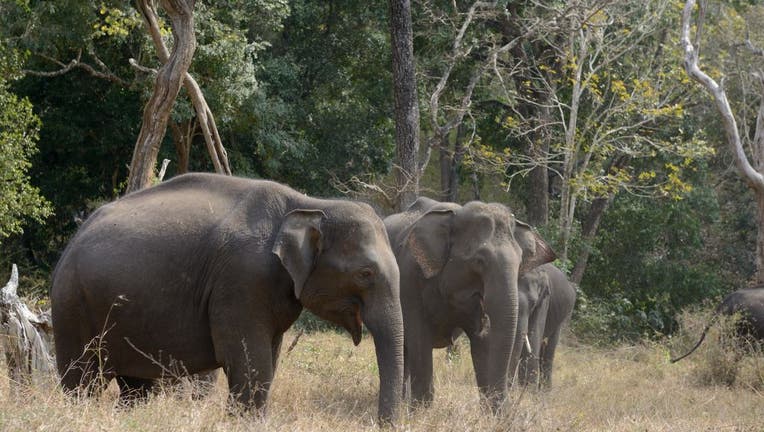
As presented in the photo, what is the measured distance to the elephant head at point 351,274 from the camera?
7941 millimetres

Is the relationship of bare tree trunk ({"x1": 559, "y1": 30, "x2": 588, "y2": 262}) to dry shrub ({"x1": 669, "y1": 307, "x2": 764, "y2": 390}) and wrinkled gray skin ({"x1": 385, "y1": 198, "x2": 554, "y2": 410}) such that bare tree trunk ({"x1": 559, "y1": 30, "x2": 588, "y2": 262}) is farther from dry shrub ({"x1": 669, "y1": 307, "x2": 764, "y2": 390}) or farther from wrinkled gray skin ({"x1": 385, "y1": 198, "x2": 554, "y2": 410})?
wrinkled gray skin ({"x1": 385, "y1": 198, "x2": 554, "y2": 410})

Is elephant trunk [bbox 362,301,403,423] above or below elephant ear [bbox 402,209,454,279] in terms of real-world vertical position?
below

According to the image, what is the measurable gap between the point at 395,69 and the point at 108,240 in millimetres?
10686

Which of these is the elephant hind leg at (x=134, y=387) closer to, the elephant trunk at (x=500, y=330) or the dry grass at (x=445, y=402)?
the dry grass at (x=445, y=402)

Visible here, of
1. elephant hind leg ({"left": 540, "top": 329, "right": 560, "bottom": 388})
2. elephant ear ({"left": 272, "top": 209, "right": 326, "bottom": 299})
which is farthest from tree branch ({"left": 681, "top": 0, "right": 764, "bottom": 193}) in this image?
elephant ear ({"left": 272, "top": 209, "right": 326, "bottom": 299})

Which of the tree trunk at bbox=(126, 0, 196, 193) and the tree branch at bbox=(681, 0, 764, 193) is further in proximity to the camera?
the tree branch at bbox=(681, 0, 764, 193)

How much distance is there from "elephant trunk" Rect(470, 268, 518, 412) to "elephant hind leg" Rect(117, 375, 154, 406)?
2.94 metres

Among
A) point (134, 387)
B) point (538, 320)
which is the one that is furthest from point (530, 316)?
point (134, 387)

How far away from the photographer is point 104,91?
22.6 m

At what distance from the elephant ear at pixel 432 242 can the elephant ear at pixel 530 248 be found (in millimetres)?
833

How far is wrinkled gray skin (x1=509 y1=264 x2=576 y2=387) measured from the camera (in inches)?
458

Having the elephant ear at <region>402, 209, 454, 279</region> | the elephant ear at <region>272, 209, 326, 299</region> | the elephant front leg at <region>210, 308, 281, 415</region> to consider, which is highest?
the elephant ear at <region>272, 209, 326, 299</region>

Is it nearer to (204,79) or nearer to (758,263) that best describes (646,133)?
(758,263)

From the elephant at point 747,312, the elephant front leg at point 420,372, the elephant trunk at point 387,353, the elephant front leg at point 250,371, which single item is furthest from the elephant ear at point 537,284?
the elephant front leg at point 250,371
